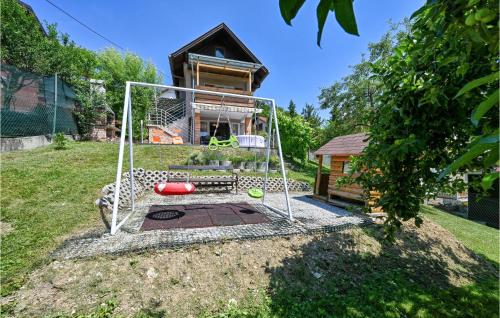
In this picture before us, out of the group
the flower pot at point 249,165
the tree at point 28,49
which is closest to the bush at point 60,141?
the tree at point 28,49

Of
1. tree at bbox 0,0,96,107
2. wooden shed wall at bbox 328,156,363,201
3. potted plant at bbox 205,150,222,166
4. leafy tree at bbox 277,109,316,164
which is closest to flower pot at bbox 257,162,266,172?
potted plant at bbox 205,150,222,166

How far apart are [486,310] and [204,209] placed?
17.9ft

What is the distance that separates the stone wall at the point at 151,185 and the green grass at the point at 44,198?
0.31 meters

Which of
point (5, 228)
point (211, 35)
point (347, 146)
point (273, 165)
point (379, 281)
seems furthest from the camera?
point (211, 35)

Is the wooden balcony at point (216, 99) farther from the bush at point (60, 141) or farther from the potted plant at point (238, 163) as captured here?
the bush at point (60, 141)

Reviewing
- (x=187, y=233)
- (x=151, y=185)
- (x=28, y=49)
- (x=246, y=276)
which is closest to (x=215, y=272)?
(x=246, y=276)

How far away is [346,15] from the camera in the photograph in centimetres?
59

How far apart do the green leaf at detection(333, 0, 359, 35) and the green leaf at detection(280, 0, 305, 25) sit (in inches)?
4.6

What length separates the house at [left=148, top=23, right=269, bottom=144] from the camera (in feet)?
49.8

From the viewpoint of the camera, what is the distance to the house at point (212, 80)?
1517cm

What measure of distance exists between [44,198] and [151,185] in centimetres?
344

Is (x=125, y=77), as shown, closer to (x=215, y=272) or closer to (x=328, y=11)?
(x=215, y=272)

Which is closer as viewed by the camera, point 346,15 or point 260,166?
point 346,15

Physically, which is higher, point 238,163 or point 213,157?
point 213,157
